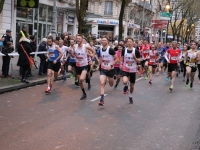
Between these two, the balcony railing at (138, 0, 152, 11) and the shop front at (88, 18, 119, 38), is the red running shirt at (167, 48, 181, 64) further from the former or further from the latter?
the balcony railing at (138, 0, 152, 11)

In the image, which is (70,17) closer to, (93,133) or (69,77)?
(69,77)

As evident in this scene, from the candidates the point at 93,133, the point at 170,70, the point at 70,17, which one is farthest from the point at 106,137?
the point at 70,17

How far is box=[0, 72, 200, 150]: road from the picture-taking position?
6328 millimetres

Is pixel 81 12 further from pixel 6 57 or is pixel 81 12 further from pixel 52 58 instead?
pixel 52 58

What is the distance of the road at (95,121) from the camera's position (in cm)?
633

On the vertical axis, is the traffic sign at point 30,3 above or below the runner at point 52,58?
above

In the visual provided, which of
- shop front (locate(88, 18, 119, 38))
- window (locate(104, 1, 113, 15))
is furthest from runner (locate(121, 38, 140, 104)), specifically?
window (locate(104, 1, 113, 15))

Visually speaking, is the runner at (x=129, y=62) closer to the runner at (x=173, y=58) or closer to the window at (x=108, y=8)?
the runner at (x=173, y=58)

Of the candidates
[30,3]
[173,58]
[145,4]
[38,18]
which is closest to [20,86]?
[173,58]

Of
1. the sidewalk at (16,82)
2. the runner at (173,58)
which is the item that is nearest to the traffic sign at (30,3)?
the sidewalk at (16,82)

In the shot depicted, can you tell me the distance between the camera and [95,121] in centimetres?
797

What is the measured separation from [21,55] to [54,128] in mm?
5920

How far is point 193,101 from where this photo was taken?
11.6 metres

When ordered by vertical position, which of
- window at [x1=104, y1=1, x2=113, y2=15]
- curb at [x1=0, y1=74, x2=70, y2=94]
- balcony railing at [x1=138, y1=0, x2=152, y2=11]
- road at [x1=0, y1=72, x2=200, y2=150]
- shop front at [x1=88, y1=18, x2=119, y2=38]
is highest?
balcony railing at [x1=138, y1=0, x2=152, y2=11]
